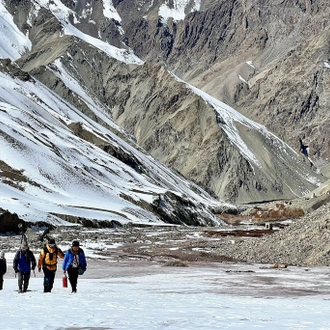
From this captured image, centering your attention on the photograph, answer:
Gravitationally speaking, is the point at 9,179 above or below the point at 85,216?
above

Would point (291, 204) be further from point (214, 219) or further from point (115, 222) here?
point (115, 222)

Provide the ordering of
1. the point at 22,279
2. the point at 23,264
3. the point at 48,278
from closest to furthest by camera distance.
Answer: the point at 48,278 < the point at 23,264 < the point at 22,279

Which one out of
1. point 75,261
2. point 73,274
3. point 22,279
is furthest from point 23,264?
point 75,261

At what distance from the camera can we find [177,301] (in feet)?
71.1

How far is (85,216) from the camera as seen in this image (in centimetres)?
9569

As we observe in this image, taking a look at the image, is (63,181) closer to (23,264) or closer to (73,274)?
(23,264)

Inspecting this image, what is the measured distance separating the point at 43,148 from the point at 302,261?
83.5 metres

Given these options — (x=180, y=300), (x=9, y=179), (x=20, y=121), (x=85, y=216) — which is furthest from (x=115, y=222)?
(x=180, y=300)

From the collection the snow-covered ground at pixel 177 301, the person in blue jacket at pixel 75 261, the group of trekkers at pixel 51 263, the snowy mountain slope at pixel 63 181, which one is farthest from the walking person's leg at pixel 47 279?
the snowy mountain slope at pixel 63 181

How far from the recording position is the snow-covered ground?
15.6 m

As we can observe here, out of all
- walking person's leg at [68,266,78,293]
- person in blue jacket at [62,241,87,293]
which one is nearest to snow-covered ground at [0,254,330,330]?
walking person's leg at [68,266,78,293]

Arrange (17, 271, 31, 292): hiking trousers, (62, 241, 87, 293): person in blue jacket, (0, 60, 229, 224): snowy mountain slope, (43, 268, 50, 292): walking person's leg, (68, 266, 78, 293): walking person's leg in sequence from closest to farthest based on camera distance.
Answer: (62, 241, 87, 293): person in blue jacket → (68, 266, 78, 293): walking person's leg → (43, 268, 50, 292): walking person's leg → (17, 271, 31, 292): hiking trousers → (0, 60, 229, 224): snowy mountain slope

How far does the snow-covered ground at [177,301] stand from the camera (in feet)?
51.2

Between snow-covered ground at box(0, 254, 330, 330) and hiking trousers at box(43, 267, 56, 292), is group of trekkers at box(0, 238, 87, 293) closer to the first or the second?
hiking trousers at box(43, 267, 56, 292)
